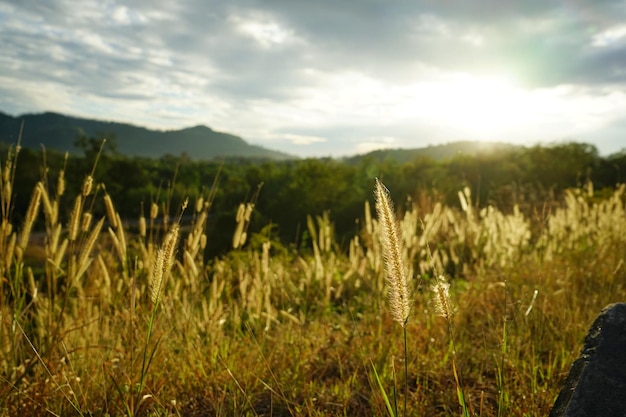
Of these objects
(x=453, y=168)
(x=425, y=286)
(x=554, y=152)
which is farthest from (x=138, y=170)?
(x=425, y=286)

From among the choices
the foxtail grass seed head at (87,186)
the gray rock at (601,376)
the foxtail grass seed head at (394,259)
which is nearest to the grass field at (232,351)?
the foxtail grass seed head at (87,186)

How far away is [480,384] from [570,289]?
1.91m

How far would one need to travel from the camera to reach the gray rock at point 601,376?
1535 mm

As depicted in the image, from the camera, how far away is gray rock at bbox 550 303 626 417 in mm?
1535

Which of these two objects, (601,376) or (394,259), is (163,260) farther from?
(601,376)

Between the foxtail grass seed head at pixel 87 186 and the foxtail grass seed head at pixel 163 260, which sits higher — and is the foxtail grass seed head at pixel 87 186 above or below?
above

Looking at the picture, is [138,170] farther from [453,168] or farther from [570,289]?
[570,289]

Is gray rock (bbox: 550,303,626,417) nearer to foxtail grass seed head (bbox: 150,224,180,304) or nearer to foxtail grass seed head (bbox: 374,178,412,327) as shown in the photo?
foxtail grass seed head (bbox: 374,178,412,327)

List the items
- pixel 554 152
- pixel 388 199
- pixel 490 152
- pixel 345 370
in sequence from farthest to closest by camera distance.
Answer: pixel 490 152, pixel 554 152, pixel 345 370, pixel 388 199

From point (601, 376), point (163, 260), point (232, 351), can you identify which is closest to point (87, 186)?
point (163, 260)

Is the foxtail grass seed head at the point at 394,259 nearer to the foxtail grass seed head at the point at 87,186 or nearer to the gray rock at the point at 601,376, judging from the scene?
the gray rock at the point at 601,376

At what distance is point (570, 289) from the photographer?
425 cm

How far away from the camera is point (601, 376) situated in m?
1.61

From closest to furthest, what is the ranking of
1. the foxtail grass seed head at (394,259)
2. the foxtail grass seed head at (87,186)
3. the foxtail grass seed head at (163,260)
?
the foxtail grass seed head at (394,259) → the foxtail grass seed head at (163,260) → the foxtail grass seed head at (87,186)
